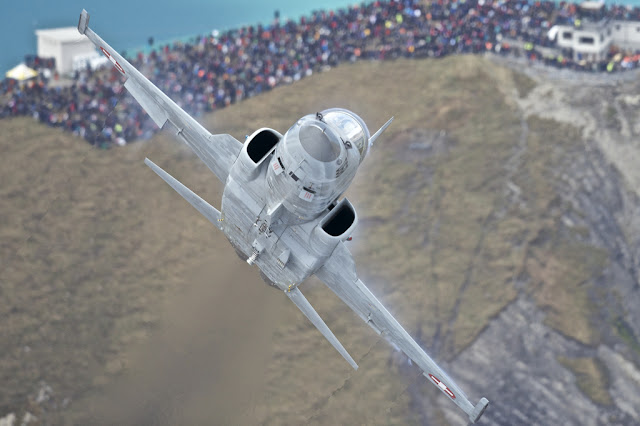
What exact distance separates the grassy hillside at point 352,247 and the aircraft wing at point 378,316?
584 centimetres

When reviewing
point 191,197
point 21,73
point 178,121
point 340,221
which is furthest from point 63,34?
point 340,221

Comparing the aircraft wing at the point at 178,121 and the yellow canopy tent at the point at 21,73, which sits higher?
the aircraft wing at the point at 178,121

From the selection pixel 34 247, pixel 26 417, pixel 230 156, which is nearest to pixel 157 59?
pixel 34 247

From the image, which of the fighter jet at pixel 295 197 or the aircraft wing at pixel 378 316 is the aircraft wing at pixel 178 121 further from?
the aircraft wing at pixel 378 316

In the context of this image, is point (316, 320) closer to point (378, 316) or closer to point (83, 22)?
point (378, 316)

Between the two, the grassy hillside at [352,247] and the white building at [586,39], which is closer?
the grassy hillside at [352,247]

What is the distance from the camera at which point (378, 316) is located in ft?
112

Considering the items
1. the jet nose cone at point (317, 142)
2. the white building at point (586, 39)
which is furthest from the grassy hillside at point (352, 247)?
the jet nose cone at point (317, 142)

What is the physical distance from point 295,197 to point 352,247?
16.0 meters

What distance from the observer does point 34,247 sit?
4247 cm

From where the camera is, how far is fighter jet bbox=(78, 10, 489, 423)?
2908cm

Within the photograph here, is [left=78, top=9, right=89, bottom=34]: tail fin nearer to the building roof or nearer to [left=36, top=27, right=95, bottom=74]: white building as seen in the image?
the building roof

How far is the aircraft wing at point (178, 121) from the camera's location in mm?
33656

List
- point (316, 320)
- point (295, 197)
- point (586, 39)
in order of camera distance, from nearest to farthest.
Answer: point (295, 197) < point (316, 320) < point (586, 39)
